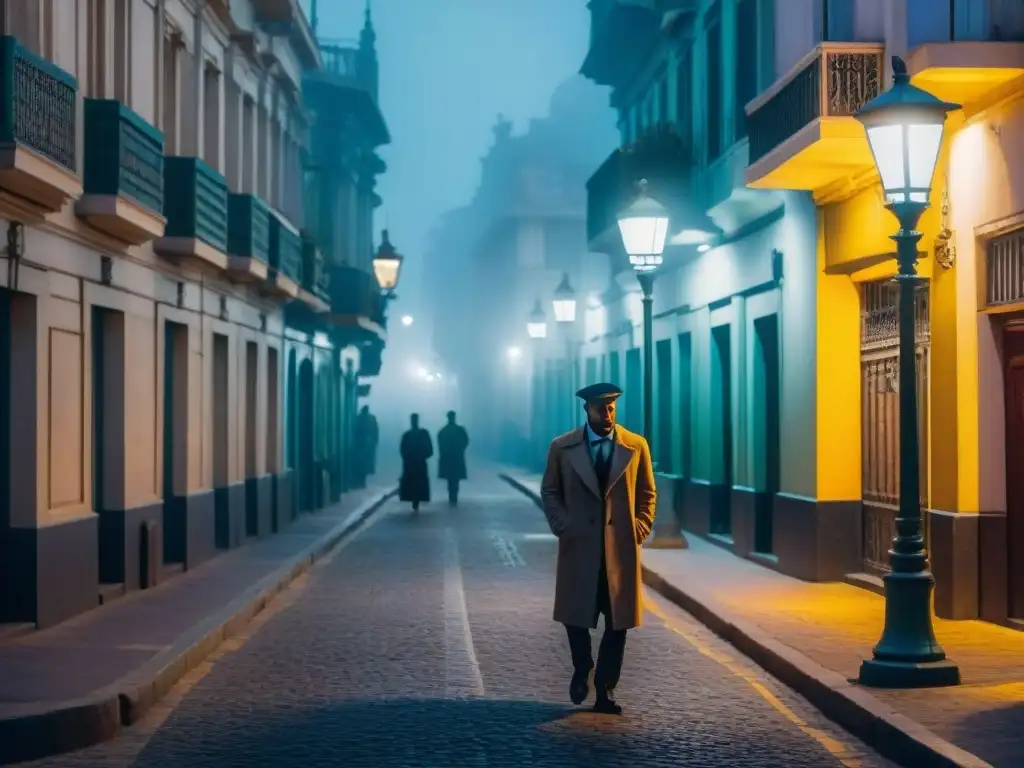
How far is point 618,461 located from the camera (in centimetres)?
984

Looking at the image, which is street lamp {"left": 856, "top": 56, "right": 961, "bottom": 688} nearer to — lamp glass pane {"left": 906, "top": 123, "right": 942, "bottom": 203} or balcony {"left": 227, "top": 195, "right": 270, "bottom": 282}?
lamp glass pane {"left": 906, "top": 123, "right": 942, "bottom": 203}

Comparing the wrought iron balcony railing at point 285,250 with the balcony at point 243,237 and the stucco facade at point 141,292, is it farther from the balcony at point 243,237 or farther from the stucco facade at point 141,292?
the balcony at point 243,237

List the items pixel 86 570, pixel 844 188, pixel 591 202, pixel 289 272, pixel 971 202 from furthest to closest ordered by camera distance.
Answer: pixel 591 202 < pixel 289 272 < pixel 844 188 < pixel 86 570 < pixel 971 202

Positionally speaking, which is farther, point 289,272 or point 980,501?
point 289,272

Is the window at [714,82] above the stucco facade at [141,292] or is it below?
above

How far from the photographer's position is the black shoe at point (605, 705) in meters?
9.73

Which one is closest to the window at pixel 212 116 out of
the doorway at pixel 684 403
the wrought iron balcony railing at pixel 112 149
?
the wrought iron balcony railing at pixel 112 149

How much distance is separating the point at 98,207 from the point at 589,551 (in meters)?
6.88

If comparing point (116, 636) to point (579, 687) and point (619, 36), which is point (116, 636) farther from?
point (619, 36)

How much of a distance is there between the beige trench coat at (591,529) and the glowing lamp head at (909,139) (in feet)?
7.62

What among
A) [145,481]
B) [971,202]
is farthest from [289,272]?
[971,202]

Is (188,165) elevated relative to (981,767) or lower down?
elevated

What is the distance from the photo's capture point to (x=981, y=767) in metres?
7.66

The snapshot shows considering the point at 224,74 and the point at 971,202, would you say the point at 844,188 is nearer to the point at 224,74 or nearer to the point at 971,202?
the point at 971,202
